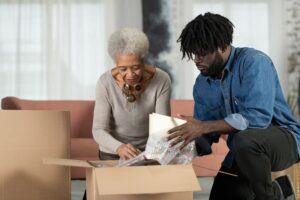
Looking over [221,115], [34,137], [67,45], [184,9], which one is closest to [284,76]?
[184,9]

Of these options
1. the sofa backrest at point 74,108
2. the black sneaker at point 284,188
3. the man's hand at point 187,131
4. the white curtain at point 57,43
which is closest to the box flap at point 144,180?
the man's hand at point 187,131

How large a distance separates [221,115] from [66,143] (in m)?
0.57

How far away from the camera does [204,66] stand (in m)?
1.75

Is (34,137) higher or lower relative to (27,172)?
higher

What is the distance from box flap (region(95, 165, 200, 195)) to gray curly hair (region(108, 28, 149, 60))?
64 cm

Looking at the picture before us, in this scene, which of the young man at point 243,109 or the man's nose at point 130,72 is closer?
the young man at point 243,109

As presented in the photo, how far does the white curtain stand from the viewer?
5.17 meters

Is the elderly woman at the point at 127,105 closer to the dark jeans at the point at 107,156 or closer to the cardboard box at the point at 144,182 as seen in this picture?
the dark jeans at the point at 107,156

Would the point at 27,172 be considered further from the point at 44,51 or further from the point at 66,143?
the point at 44,51

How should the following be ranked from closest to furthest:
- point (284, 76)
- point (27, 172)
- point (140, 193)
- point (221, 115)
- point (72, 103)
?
point (140, 193) → point (27, 172) → point (221, 115) → point (72, 103) → point (284, 76)

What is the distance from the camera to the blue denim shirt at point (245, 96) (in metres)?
1.67

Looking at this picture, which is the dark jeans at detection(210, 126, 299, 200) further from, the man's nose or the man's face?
the man's nose

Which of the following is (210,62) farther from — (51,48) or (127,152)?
(51,48)

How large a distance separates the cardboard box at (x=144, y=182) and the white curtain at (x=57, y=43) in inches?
146
